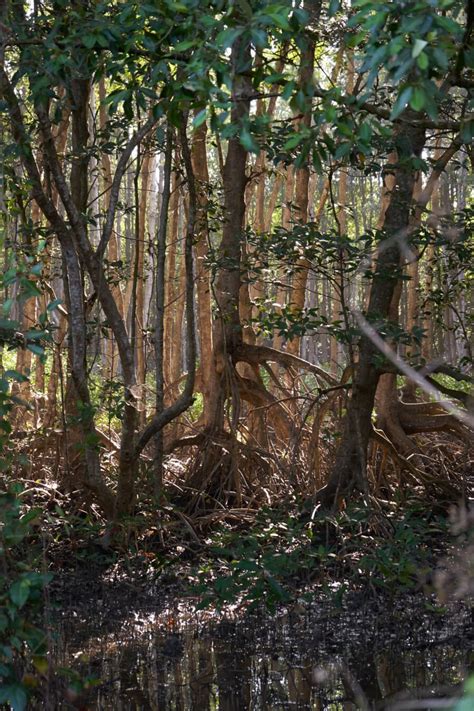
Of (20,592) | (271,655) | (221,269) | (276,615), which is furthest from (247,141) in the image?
(221,269)

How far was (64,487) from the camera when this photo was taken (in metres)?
7.47

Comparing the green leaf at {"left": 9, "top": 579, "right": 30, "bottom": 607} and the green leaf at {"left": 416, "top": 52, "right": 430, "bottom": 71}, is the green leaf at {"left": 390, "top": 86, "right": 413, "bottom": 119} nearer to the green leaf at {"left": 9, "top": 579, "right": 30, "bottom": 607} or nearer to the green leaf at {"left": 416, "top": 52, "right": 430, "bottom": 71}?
the green leaf at {"left": 416, "top": 52, "right": 430, "bottom": 71}

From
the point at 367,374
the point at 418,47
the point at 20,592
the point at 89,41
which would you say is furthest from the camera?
the point at 367,374

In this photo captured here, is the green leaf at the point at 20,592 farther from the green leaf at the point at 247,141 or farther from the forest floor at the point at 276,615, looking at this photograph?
the green leaf at the point at 247,141

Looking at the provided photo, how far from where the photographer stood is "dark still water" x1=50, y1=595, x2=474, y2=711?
4.38m

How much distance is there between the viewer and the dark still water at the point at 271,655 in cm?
438

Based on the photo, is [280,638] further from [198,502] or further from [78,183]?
[78,183]

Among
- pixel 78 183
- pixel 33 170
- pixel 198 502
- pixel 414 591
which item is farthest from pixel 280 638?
pixel 78 183

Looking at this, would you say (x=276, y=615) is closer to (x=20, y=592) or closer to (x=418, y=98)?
(x=20, y=592)

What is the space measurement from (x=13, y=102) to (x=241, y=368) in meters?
4.27

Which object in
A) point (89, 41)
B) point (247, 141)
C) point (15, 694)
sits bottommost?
point (15, 694)

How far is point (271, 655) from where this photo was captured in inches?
197

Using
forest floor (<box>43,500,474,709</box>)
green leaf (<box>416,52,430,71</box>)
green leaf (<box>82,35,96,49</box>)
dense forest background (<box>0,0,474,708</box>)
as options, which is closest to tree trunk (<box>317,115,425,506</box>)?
dense forest background (<box>0,0,474,708</box>)

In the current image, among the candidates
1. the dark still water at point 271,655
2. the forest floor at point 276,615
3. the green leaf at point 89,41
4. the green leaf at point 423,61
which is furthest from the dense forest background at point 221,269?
the dark still water at point 271,655
